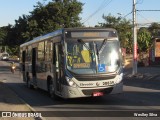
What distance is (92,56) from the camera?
15531 millimetres

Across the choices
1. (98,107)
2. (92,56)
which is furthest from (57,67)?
(98,107)

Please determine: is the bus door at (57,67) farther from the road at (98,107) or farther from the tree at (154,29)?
the tree at (154,29)

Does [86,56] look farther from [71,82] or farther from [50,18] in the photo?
[50,18]

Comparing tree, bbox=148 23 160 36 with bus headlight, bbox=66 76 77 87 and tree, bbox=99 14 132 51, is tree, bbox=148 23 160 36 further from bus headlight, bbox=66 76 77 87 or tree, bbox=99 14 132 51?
bus headlight, bbox=66 76 77 87

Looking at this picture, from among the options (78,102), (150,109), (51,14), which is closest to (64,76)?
(78,102)

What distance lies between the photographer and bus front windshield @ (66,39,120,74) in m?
15.4

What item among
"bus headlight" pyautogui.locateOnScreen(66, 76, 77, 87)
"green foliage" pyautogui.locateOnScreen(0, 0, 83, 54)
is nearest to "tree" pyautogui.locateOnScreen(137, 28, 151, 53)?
"green foliage" pyautogui.locateOnScreen(0, 0, 83, 54)

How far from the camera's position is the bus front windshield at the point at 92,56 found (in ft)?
50.4

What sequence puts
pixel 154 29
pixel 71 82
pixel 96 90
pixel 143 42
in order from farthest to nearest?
pixel 154 29 < pixel 143 42 < pixel 96 90 < pixel 71 82

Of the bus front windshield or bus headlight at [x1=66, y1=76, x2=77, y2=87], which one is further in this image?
the bus front windshield

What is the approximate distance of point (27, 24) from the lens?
222ft

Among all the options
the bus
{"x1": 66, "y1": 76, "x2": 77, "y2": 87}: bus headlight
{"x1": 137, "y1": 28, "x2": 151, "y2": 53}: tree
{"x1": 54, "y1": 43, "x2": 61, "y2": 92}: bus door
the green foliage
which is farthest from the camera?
{"x1": 137, "y1": 28, "x2": 151, "y2": 53}: tree

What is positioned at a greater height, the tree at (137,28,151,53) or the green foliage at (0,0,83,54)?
the green foliage at (0,0,83,54)

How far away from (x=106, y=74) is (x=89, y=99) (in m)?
2.29
